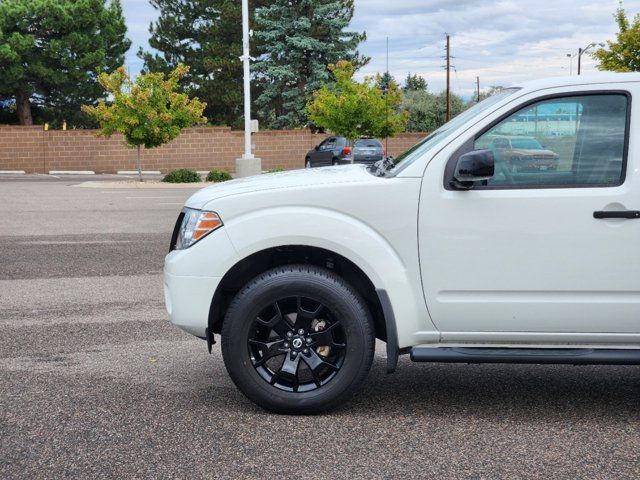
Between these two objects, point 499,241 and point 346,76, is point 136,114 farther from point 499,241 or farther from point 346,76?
point 499,241

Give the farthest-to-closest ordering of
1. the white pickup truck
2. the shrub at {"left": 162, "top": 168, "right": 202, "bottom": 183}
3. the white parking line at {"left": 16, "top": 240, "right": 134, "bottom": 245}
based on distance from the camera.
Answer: the shrub at {"left": 162, "top": 168, "right": 202, "bottom": 183} < the white parking line at {"left": 16, "top": 240, "right": 134, "bottom": 245} < the white pickup truck

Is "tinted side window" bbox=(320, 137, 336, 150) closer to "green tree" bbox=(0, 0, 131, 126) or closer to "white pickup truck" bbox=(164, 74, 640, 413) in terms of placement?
"green tree" bbox=(0, 0, 131, 126)

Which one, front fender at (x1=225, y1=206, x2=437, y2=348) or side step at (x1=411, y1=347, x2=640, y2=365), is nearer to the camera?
side step at (x1=411, y1=347, x2=640, y2=365)

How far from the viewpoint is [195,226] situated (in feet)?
17.1

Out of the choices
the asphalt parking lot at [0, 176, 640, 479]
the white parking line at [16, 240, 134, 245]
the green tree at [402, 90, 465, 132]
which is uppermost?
the green tree at [402, 90, 465, 132]

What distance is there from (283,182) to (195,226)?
575mm

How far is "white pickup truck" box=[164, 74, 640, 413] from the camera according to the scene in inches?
192

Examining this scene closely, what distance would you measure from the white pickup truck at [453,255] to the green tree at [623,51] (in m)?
36.0

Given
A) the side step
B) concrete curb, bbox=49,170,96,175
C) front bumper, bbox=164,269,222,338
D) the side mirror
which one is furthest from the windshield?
concrete curb, bbox=49,170,96,175

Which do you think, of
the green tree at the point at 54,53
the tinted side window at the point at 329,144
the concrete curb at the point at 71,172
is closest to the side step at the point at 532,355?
the tinted side window at the point at 329,144

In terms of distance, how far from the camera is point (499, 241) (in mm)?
4910

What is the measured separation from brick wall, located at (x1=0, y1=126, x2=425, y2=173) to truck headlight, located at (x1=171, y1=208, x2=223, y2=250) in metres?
38.2

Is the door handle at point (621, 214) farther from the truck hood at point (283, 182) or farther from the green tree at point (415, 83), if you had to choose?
the green tree at point (415, 83)

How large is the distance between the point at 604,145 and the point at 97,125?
48.9 meters
